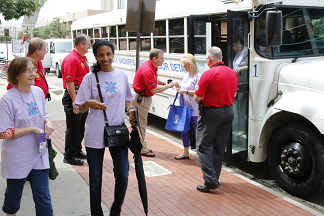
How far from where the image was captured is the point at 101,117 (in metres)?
3.21

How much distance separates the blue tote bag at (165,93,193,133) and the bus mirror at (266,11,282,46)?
5.44 ft

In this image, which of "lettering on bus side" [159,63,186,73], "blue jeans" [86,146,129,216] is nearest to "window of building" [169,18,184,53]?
"lettering on bus side" [159,63,186,73]

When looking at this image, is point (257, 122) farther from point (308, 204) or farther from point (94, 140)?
point (94, 140)

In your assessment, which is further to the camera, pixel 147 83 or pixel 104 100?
Answer: pixel 147 83

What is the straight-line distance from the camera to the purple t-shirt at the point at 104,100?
3.21m

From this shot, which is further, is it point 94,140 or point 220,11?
point 220,11

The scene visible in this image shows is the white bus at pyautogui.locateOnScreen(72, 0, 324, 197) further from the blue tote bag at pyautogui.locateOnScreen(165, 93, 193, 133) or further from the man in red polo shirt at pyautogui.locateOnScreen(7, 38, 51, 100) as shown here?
the man in red polo shirt at pyautogui.locateOnScreen(7, 38, 51, 100)

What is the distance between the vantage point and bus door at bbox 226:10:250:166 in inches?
184

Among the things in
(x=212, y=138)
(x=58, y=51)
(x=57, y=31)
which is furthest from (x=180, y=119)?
(x=57, y=31)

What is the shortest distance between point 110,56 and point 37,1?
9.91 metres

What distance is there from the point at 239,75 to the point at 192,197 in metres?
1.85

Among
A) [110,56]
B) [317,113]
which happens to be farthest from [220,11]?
[110,56]

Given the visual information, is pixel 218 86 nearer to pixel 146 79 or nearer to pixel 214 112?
pixel 214 112

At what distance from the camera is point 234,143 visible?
5121mm
